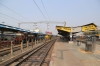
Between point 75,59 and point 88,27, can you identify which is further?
point 88,27

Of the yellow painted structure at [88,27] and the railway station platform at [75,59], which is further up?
the yellow painted structure at [88,27]

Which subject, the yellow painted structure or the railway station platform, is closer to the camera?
the railway station platform

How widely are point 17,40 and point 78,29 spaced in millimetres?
17477

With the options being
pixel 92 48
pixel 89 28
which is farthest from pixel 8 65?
pixel 89 28

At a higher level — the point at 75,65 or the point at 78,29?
the point at 78,29

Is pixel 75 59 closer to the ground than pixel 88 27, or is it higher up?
closer to the ground

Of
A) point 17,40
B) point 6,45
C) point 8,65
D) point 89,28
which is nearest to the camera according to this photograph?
point 8,65

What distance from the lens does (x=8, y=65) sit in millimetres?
10867

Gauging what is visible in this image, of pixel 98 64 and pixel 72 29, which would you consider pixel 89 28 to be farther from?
pixel 98 64

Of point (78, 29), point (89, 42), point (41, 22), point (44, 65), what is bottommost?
point (44, 65)

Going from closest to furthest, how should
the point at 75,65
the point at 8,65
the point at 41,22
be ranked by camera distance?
the point at 75,65 → the point at 8,65 → the point at 41,22

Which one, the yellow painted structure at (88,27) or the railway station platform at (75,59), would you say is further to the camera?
the yellow painted structure at (88,27)

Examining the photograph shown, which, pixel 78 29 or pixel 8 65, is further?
pixel 78 29

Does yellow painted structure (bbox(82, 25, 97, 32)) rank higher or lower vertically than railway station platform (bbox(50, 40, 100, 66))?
higher
